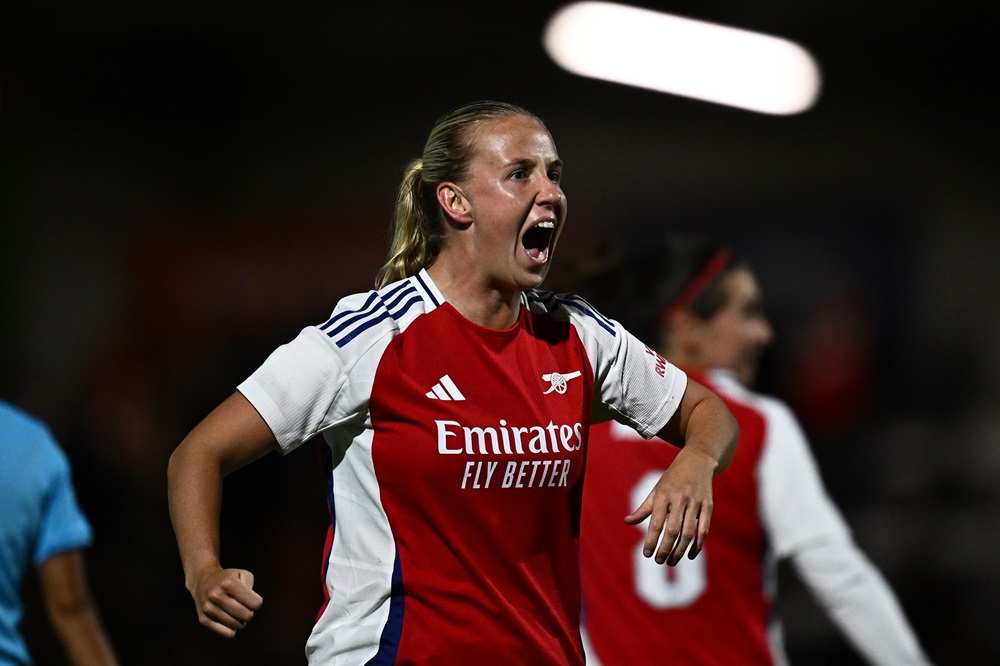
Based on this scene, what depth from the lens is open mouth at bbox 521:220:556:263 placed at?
249cm

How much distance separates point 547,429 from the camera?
7.73 ft

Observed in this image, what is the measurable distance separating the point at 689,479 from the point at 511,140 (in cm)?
74

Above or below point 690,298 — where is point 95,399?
below

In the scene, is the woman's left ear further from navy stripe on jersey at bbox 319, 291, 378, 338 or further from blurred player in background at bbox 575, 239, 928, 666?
blurred player in background at bbox 575, 239, 928, 666

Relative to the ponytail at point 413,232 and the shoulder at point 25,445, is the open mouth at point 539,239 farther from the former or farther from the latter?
the shoulder at point 25,445

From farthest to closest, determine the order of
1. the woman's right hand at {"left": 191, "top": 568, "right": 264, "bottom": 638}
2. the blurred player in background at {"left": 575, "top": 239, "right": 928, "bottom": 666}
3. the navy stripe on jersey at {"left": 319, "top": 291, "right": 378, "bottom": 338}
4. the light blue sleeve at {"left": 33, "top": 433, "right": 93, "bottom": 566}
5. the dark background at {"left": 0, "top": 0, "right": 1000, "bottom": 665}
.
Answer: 1. the dark background at {"left": 0, "top": 0, "right": 1000, "bottom": 665}
2. the blurred player in background at {"left": 575, "top": 239, "right": 928, "bottom": 666}
3. the light blue sleeve at {"left": 33, "top": 433, "right": 93, "bottom": 566}
4. the navy stripe on jersey at {"left": 319, "top": 291, "right": 378, "bottom": 338}
5. the woman's right hand at {"left": 191, "top": 568, "right": 264, "bottom": 638}

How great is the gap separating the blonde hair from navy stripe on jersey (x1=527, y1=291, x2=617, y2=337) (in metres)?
0.23

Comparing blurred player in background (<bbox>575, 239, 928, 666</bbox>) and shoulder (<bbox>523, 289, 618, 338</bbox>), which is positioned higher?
shoulder (<bbox>523, 289, 618, 338</bbox>)

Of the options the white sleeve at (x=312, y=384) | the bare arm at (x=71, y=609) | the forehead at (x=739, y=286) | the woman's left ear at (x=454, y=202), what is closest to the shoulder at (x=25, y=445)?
the bare arm at (x=71, y=609)

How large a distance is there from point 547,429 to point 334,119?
8.99 meters

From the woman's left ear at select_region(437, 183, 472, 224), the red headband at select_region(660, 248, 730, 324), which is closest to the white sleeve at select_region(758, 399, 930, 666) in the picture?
the red headband at select_region(660, 248, 730, 324)

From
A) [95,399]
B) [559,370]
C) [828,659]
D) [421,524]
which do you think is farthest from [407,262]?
[828,659]

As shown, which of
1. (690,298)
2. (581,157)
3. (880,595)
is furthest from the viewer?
(581,157)

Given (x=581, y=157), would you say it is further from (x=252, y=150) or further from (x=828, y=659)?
(x=828, y=659)
